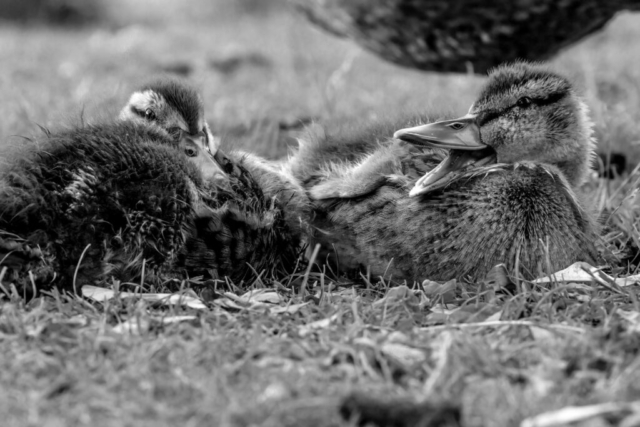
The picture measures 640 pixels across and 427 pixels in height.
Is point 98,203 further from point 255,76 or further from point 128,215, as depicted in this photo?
point 255,76

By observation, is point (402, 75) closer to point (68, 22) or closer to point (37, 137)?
point (37, 137)

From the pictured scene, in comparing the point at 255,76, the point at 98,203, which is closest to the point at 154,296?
the point at 98,203

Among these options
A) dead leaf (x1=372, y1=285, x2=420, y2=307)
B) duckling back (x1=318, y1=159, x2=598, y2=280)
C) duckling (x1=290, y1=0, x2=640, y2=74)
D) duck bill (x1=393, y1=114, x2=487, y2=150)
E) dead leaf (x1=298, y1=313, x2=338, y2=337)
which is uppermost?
duckling (x1=290, y1=0, x2=640, y2=74)

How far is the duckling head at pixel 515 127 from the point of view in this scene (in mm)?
4160

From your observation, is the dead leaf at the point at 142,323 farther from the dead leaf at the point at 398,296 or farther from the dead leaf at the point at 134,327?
the dead leaf at the point at 398,296

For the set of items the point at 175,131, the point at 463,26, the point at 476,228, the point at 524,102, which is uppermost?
the point at 463,26

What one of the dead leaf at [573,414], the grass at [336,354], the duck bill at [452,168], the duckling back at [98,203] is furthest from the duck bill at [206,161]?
the dead leaf at [573,414]

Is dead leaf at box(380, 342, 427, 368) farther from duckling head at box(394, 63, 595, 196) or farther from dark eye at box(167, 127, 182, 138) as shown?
dark eye at box(167, 127, 182, 138)

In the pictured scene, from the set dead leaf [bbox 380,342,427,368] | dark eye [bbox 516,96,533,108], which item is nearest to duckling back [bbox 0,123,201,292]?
dead leaf [bbox 380,342,427,368]

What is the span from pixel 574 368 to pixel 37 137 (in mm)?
2605

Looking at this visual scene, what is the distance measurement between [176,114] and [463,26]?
2.84 meters

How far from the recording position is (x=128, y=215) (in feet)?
12.1

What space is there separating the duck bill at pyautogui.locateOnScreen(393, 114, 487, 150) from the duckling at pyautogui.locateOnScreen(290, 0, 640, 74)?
2.39 m

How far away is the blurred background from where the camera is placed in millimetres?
6191
